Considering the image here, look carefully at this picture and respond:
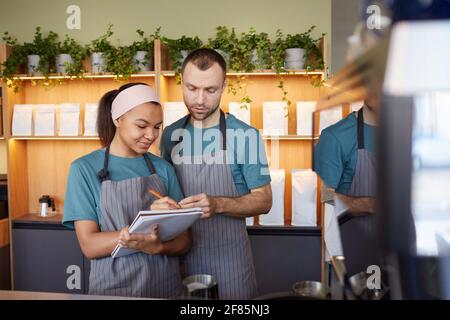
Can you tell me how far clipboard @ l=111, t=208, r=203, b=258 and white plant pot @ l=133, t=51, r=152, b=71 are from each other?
5.72 ft

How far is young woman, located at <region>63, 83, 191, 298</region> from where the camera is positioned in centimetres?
160

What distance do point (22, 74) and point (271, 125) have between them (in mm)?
1856

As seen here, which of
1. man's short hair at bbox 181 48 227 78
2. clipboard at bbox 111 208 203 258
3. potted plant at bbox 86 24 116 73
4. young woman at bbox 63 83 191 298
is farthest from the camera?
potted plant at bbox 86 24 116 73

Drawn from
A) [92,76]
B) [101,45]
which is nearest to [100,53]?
[101,45]

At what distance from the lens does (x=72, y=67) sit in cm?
309

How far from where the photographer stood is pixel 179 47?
302 centimetres

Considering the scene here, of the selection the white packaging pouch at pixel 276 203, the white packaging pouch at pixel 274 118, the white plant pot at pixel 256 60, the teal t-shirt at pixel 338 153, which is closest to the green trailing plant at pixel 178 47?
the white plant pot at pixel 256 60

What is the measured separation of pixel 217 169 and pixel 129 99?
1.80ft

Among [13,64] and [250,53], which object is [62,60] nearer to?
[13,64]

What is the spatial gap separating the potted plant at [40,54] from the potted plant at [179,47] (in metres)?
0.84

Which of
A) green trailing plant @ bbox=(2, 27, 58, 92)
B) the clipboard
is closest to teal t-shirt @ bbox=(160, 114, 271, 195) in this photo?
the clipboard

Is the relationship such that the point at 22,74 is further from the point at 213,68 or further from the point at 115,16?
the point at 213,68

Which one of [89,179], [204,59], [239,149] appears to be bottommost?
[89,179]

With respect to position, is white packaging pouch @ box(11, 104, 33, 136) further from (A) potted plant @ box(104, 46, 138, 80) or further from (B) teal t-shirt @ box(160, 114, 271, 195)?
(B) teal t-shirt @ box(160, 114, 271, 195)
